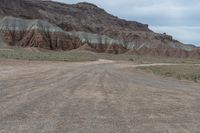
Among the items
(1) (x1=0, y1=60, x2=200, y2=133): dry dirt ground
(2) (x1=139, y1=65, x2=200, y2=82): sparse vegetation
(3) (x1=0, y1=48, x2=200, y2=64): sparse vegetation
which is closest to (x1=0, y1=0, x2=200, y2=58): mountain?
(3) (x1=0, y1=48, x2=200, y2=64): sparse vegetation

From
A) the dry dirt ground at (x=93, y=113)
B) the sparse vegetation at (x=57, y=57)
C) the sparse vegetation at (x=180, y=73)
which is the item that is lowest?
the sparse vegetation at (x=57, y=57)

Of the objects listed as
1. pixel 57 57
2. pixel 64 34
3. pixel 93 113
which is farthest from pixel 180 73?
pixel 64 34

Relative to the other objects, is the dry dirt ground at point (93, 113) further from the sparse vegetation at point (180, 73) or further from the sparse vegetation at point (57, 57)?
the sparse vegetation at point (57, 57)

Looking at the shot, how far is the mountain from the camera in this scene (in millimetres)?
138250

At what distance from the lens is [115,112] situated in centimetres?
1151

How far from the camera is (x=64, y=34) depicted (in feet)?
482

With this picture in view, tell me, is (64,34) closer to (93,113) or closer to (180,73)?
(180,73)

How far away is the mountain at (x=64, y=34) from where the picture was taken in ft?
454

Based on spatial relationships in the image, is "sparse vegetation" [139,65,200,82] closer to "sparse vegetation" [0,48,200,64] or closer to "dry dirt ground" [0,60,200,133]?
"dry dirt ground" [0,60,200,133]

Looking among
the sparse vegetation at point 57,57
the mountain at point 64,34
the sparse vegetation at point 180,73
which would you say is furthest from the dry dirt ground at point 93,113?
the mountain at point 64,34

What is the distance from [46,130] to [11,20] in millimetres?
136531

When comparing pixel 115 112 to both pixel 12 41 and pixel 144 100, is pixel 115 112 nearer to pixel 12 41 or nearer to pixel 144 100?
pixel 144 100

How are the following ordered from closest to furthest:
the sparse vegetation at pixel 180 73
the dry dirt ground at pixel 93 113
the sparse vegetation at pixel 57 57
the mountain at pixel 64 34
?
the dry dirt ground at pixel 93 113 → the sparse vegetation at pixel 180 73 → the sparse vegetation at pixel 57 57 → the mountain at pixel 64 34

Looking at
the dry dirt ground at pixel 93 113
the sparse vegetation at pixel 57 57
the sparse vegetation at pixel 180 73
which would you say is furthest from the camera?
the sparse vegetation at pixel 57 57
